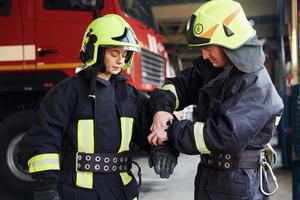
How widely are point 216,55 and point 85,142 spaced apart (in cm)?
76

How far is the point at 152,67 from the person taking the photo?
5.82 m

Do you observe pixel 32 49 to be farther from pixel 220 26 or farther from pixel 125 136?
pixel 220 26

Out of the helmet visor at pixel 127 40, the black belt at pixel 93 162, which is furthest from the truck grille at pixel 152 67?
the black belt at pixel 93 162

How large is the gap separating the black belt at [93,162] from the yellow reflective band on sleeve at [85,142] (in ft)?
0.08

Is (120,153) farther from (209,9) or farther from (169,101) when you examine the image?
(209,9)

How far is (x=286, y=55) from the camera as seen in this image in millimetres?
7594

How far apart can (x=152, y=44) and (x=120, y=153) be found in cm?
376

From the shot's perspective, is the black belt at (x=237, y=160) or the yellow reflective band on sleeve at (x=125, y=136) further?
the yellow reflective band on sleeve at (x=125, y=136)

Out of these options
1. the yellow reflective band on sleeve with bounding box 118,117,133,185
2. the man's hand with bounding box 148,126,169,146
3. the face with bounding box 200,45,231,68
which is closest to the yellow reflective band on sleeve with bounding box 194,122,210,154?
the man's hand with bounding box 148,126,169,146

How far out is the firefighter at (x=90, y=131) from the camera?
2.19 metres

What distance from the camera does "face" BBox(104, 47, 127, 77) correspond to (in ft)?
7.55

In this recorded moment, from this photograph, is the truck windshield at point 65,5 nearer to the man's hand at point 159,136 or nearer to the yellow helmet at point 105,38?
the yellow helmet at point 105,38

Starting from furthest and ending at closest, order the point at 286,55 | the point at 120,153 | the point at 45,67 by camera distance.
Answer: the point at 286,55
the point at 45,67
the point at 120,153

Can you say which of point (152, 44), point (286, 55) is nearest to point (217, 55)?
point (152, 44)
